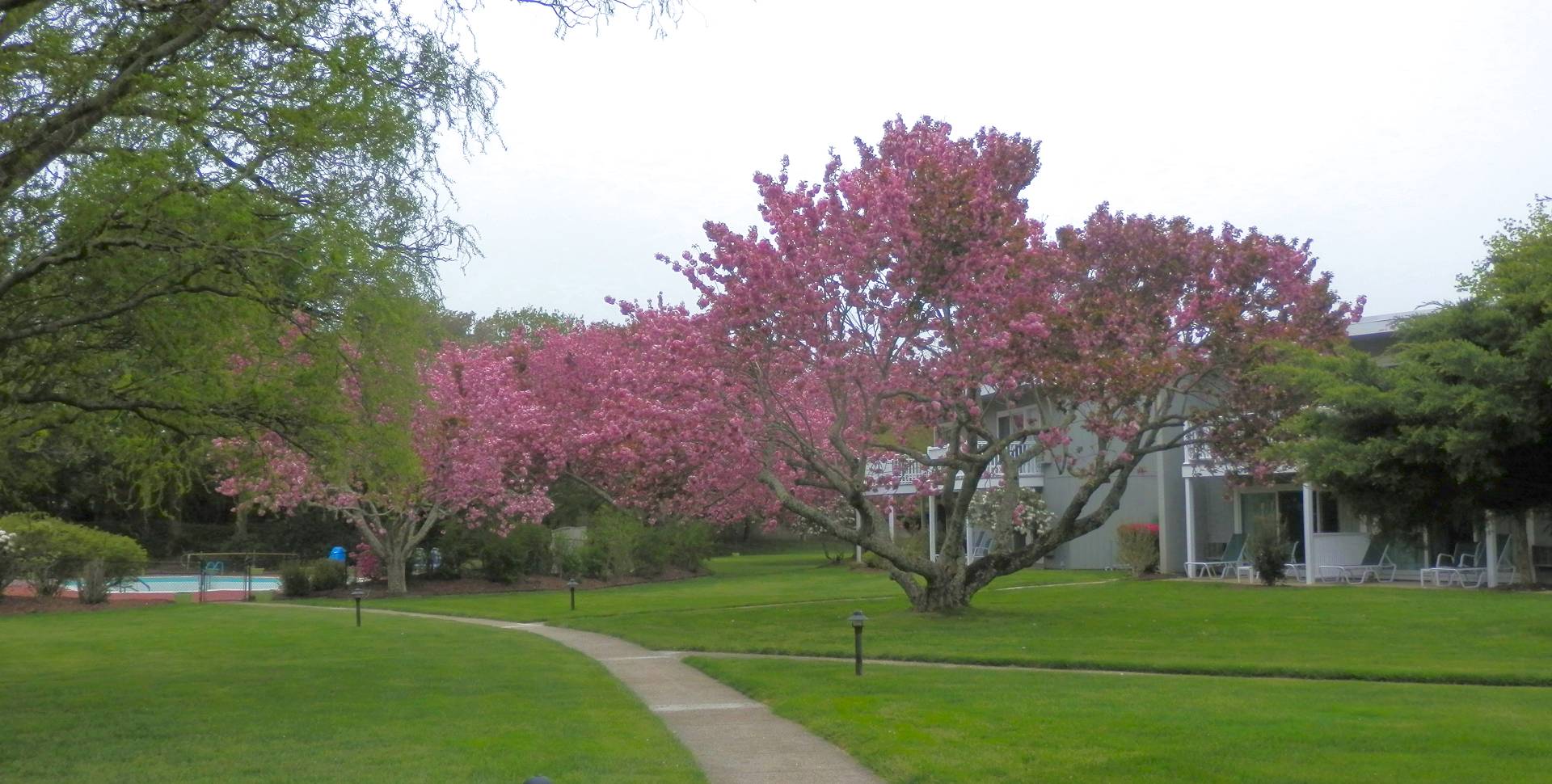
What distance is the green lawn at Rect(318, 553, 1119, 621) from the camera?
31156 mm

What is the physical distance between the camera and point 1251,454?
2341 cm

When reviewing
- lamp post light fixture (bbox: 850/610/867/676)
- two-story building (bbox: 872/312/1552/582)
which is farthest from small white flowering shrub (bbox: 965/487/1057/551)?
lamp post light fixture (bbox: 850/610/867/676)

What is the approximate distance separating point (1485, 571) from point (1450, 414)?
68.4ft

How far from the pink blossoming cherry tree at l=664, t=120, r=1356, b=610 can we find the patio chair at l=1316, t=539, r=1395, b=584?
35.4ft

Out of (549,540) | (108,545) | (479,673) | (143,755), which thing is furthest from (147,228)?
(549,540)

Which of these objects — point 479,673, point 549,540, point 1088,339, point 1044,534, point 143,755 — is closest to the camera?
point 143,755

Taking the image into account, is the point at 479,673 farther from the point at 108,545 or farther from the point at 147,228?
the point at 108,545

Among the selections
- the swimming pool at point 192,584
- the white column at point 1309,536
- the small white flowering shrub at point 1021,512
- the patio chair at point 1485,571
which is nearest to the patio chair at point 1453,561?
the patio chair at point 1485,571

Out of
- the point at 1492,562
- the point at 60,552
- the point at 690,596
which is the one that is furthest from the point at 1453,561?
the point at 60,552

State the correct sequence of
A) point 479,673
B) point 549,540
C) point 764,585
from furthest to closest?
point 549,540 → point 764,585 → point 479,673

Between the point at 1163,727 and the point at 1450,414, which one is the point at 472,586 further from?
the point at 1450,414

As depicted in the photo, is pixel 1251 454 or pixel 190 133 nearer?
pixel 190 133

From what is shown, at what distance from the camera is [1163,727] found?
11266mm

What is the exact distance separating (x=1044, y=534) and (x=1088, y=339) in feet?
13.8
